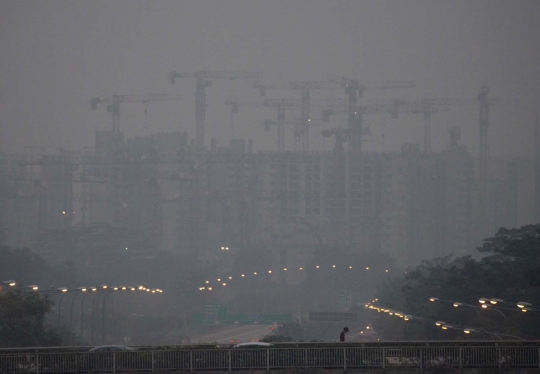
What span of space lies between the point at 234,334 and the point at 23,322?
41.2 m

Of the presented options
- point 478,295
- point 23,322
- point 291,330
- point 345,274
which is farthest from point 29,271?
point 345,274

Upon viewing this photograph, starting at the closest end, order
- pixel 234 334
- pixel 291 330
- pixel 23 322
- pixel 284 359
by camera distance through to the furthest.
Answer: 1. pixel 284 359
2. pixel 23 322
3. pixel 291 330
4. pixel 234 334

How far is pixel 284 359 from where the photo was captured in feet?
104

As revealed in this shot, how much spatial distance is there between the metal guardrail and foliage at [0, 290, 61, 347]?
14.4 metres

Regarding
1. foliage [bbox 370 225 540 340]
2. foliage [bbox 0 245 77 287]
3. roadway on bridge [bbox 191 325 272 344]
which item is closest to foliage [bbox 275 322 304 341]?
roadway on bridge [bbox 191 325 272 344]

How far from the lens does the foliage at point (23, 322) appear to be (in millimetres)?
45969

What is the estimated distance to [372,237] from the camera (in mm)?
191750

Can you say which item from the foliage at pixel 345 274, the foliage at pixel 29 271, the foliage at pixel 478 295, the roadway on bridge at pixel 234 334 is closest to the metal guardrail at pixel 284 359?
the foliage at pixel 478 295

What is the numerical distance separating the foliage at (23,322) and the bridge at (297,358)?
46.8 ft

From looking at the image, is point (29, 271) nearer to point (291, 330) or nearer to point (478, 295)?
point (291, 330)

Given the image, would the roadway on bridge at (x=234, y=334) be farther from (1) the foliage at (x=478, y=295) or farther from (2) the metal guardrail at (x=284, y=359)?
(2) the metal guardrail at (x=284, y=359)

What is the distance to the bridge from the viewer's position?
3155cm

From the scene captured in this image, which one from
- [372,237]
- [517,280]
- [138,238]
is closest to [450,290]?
[517,280]

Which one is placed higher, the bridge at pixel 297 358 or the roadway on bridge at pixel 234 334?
the bridge at pixel 297 358
